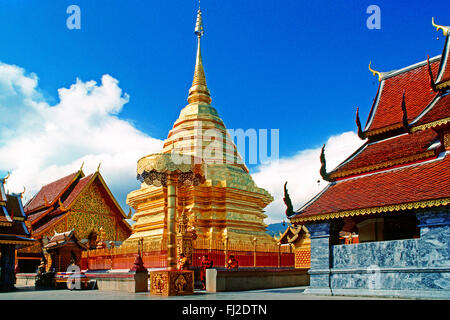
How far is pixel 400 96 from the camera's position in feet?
57.4

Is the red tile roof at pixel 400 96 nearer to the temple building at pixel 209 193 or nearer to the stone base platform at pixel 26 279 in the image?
the temple building at pixel 209 193

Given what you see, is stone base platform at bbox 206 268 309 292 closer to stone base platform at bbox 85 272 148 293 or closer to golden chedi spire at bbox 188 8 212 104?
stone base platform at bbox 85 272 148 293

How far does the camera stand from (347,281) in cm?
1311

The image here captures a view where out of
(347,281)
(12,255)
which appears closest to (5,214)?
(12,255)

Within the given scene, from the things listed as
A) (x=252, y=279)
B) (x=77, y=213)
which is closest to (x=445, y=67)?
(x=252, y=279)

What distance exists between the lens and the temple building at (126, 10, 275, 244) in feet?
80.5

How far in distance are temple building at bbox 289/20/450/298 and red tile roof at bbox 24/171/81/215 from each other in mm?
25917

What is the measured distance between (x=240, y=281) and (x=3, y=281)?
10.2m

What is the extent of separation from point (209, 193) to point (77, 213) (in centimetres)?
1376

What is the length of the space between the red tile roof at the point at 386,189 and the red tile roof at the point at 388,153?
27 cm

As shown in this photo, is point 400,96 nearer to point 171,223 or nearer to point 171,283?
point 171,223

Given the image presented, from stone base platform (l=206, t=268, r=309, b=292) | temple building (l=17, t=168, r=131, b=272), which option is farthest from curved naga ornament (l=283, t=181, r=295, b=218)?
temple building (l=17, t=168, r=131, b=272)

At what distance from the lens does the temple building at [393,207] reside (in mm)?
11438

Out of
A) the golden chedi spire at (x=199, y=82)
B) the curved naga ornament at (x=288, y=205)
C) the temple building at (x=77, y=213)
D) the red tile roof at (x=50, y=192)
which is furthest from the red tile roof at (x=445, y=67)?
the red tile roof at (x=50, y=192)
